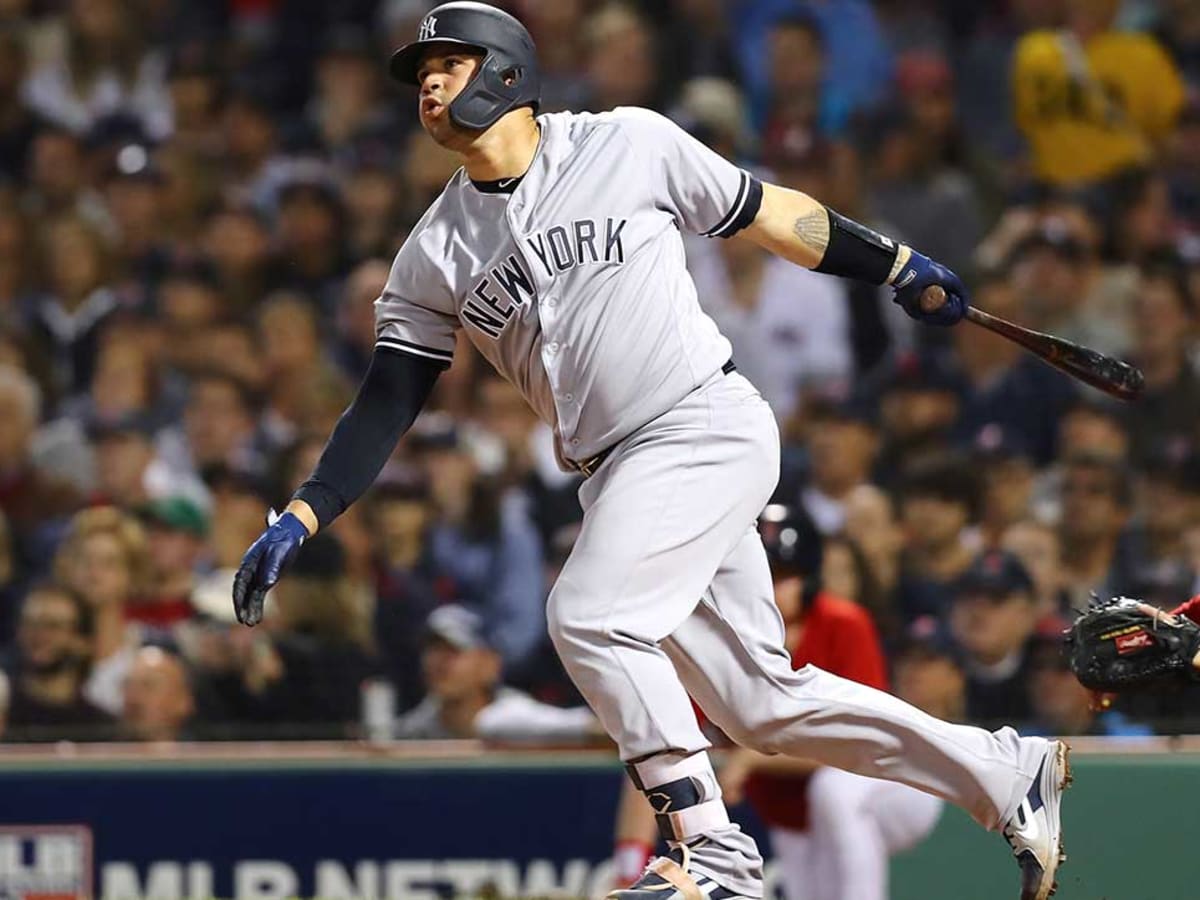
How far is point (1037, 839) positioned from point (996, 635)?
252cm

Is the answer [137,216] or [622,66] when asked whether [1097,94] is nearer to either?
[622,66]

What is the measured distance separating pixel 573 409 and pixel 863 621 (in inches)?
69.2

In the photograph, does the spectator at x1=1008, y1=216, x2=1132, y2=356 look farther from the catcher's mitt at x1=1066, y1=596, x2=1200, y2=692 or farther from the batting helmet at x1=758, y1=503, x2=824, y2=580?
the catcher's mitt at x1=1066, y1=596, x2=1200, y2=692

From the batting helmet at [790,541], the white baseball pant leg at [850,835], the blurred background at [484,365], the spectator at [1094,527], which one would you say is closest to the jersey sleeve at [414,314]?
the batting helmet at [790,541]

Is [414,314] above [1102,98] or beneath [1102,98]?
beneath

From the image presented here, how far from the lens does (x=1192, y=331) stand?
27.5ft

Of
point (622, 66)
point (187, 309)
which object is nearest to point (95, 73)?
point (187, 309)

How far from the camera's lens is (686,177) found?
4777 millimetres

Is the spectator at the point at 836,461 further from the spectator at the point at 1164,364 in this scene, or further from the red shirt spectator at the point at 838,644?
the red shirt spectator at the point at 838,644

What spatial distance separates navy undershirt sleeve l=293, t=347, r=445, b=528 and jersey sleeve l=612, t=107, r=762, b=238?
599mm

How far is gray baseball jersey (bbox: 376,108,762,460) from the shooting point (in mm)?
4648

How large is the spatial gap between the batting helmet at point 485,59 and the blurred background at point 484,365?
2.50 metres

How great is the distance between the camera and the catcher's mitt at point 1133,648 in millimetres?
4941

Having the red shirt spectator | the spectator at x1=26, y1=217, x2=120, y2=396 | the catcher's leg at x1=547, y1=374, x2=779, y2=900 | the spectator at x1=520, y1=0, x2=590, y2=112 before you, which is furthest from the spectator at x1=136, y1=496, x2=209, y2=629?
the catcher's leg at x1=547, y1=374, x2=779, y2=900
